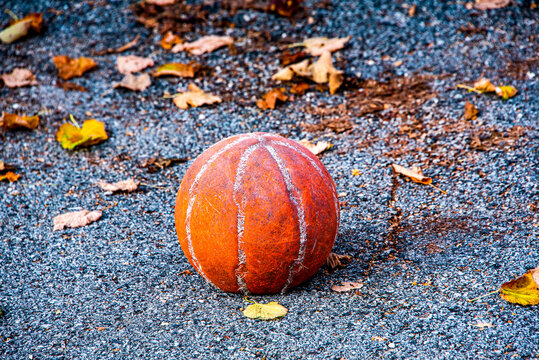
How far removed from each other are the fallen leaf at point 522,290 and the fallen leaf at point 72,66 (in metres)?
5.73

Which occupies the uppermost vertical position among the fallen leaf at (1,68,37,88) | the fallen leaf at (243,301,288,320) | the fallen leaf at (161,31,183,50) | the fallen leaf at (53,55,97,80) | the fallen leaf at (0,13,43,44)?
the fallen leaf at (0,13,43,44)

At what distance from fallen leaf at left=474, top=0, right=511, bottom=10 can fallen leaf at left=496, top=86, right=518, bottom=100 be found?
2.01 meters

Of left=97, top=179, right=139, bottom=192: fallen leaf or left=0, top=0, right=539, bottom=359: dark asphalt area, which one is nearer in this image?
left=0, top=0, right=539, bottom=359: dark asphalt area

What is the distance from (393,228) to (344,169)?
3.43 feet

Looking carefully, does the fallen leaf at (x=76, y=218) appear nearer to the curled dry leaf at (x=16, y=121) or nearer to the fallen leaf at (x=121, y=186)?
the fallen leaf at (x=121, y=186)

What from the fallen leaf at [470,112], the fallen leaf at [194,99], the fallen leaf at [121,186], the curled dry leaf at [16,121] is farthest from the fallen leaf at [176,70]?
the fallen leaf at [470,112]

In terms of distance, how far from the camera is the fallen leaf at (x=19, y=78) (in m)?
7.00

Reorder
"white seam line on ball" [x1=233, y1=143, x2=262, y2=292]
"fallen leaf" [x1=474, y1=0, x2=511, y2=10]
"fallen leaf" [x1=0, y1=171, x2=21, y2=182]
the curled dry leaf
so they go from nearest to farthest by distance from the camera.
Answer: "white seam line on ball" [x1=233, y1=143, x2=262, y2=292]
"fallen leaf" [x1=0, y1=171, x2=21, y2=182]
the curled dry leaf
"fallen leaf" [x1=474, y1=0, x2=511, y2=10]

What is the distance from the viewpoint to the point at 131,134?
615 centimetres

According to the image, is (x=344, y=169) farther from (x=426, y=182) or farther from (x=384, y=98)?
(x=384, y=98)

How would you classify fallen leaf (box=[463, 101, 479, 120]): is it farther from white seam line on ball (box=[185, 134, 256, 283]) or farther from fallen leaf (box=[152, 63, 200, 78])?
fallen leaf (box=[152, 63, 200, 78])

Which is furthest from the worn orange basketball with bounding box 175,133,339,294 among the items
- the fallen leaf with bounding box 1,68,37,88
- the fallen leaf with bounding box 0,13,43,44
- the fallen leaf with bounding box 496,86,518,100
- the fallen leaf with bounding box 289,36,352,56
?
the fallen leaf with bounding box 0,13,43,44

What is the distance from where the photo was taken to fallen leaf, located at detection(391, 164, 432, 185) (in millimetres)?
4895

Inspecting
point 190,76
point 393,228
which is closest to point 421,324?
point 393,228
